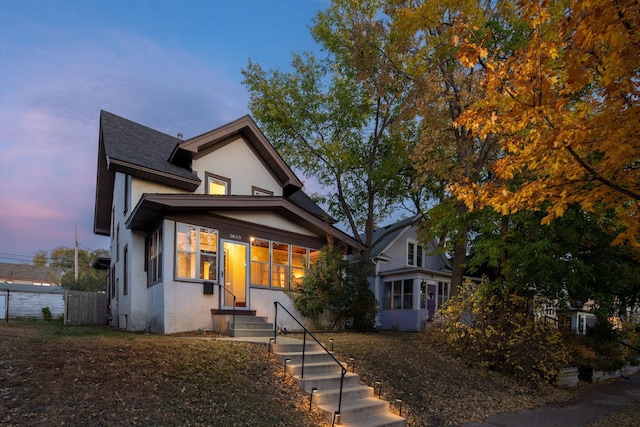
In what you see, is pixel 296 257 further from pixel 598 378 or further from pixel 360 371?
pixel 598 378

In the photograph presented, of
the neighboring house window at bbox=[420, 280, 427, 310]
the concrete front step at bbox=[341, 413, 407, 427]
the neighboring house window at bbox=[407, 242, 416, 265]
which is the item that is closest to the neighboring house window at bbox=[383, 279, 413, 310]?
the neighboring house window at bbox=[420, 280, 427, 310]

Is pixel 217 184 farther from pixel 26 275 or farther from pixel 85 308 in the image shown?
pixel 26 275

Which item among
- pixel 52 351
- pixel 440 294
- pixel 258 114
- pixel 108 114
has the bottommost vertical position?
pixel 440 294

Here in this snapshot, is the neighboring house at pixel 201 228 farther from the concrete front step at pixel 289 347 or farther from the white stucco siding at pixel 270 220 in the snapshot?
the concrete front step at pixel 289 347

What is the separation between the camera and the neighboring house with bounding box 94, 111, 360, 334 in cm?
1270

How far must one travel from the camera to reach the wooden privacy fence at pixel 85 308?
60.2ft

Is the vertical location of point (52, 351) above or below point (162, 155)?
below

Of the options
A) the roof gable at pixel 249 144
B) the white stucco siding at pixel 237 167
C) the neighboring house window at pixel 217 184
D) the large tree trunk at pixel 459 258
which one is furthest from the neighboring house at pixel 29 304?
the large tree trunk at pixel 459 258

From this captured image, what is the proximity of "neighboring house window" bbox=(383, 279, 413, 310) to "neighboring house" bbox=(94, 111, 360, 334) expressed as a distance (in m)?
8.92

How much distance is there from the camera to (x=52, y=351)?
23.6 feet

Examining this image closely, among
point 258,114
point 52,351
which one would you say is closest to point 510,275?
point 52,351

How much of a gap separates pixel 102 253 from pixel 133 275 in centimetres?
5764

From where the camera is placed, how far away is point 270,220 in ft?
50.4

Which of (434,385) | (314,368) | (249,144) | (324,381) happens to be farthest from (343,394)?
(249,144)
